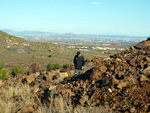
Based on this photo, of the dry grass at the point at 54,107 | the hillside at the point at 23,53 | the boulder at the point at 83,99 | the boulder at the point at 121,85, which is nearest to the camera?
the dry grass at the point at 54,107

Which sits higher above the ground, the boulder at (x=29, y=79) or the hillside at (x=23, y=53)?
the boulder at (x=29, y=79)

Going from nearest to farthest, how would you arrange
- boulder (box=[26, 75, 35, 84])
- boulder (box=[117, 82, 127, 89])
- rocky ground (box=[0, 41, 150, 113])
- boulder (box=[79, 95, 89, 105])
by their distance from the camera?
rocky ground (box=[0, 41, 150, 113]) → boulder (box=[79, 95, 89, 105]) → boulder (box=[117, 82, 127, 89]) → boulder (box=[26, 75, 35, 84])

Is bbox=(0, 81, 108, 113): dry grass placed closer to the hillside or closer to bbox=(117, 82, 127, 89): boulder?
bbox=(117, 82, 127, 89): boulder

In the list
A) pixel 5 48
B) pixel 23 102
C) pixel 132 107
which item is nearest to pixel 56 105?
pixel 23 102

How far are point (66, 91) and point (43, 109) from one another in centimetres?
139

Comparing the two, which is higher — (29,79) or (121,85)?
(121,85)

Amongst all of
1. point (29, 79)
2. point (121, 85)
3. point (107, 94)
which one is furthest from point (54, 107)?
point (29, 79)

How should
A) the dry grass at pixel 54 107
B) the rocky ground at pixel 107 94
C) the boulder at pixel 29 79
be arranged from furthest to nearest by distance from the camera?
the boulder at pixel 29 79, the rocky ground at pixel 107 94, the dry grass at pixel 54 107

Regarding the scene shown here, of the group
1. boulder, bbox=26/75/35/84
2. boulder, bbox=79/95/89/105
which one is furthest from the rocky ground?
boulder, bbox=26/75/35/84

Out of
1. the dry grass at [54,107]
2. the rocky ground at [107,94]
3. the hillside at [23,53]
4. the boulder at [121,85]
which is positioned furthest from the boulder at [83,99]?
the hillside at [23,53]

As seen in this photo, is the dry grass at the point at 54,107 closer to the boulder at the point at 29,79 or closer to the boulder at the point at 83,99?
the boulder at the point at 83,99

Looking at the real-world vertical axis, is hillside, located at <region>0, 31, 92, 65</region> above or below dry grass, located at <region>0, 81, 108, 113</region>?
below

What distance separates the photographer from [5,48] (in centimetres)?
5806

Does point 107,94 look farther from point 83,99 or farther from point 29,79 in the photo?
point 29,79
